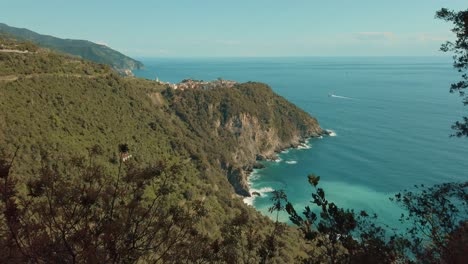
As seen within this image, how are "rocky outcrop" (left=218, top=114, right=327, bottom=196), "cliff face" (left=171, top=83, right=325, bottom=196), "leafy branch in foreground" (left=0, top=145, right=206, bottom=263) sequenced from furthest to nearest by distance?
"rocky outcrop" (left=218, top=114, right=327, bottom=196) → "cliff face" (left=171, top=83, right=325, bottom=196) → "leafy branch in foreground" (left=0, top=145, right=206, bottom=263)

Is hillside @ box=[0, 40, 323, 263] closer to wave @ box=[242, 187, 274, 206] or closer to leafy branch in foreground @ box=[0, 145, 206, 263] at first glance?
leafy branch in foreground @ box=[0, 145, 206, 263]

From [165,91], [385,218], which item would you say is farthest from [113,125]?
[385,218]

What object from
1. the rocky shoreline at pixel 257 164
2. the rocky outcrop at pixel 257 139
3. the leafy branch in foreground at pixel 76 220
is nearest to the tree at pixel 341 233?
the leafy branch in foreground at pixel 76 220

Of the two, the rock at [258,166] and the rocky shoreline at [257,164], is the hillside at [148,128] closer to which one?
the rocky shoreline at [257,164]

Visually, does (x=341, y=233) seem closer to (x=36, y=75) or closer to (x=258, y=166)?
(x=36, y=75)

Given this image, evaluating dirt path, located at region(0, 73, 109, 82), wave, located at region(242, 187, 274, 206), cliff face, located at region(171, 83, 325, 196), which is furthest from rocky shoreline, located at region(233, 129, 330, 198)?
dirt path, located at region(0, 73, 109, 82)

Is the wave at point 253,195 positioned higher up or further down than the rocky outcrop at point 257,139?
further down

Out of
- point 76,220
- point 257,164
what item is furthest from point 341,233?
point 257,164

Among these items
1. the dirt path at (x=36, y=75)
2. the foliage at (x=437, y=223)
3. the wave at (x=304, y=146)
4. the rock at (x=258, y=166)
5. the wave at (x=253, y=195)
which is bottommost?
the wave at (x=253, y=195)
